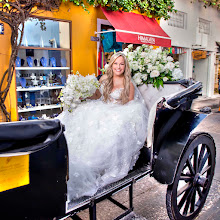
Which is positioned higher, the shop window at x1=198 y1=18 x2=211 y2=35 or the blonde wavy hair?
the shop window at x1=198 y1=18 x2=211 y2=35

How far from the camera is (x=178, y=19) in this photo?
10734 mm

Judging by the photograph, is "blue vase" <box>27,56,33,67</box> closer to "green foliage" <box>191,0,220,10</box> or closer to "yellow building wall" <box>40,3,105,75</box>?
"yellow building wall" <box>40,3,105,75</box>

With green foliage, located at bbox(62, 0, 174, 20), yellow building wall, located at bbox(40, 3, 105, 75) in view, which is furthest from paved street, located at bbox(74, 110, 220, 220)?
green foliage, located at bbox(62, 0, 174, 20)

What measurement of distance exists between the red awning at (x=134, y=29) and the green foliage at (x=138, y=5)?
0.61 feet

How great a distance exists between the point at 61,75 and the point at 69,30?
4.23 ft

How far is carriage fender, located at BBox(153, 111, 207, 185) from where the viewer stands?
1.99m

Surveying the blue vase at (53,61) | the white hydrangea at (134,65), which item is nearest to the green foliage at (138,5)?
the blue vase at (53,61)

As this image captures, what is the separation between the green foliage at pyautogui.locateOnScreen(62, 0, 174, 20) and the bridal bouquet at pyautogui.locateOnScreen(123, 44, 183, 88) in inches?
145

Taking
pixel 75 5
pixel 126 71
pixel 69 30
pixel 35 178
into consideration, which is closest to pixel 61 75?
pixel 69 30

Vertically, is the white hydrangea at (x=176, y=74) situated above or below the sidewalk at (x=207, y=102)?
above

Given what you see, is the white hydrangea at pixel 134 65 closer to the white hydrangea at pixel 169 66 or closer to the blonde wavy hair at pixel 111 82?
the blonde wavy hair at pixel 111 82

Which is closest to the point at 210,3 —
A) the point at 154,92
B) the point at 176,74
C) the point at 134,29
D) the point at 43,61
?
the point at 134,29

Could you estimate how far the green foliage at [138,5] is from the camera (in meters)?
6.22

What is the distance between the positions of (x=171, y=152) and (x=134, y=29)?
544 centimetres
